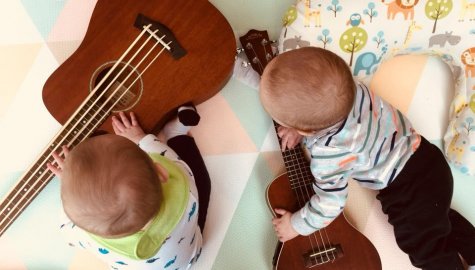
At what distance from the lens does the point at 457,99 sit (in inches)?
42.6

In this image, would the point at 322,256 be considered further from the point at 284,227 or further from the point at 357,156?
the point at 357,156

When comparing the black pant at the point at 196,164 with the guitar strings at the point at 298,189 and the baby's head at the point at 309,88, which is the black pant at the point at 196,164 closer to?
the guitar strings at the point at 298,189

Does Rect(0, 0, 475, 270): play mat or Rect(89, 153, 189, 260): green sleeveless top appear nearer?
Rect(89, 153, 189, 260): green sleeveless top

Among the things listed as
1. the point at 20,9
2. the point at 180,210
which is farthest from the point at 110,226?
the point at 20,9

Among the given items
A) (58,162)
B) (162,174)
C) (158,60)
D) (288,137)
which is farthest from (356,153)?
(58,162)

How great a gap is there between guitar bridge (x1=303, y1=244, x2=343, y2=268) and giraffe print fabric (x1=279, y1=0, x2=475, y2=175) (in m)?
0.40

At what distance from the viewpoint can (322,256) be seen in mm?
1021

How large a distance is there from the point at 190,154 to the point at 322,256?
0.43 meters

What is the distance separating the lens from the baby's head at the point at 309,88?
69 centimetres

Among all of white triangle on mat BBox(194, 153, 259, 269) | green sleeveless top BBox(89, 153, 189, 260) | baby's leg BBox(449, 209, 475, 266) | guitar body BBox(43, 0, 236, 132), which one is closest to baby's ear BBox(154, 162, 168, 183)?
green sleeveless top BBox(89, 153, 189, 260)

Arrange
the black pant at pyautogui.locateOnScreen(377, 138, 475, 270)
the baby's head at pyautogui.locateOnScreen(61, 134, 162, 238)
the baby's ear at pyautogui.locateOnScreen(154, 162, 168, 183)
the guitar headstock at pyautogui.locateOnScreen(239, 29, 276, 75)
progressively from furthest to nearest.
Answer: the guitar headstock at pyautogui.locateOnScreen(239, 29, 276, 75) → the black pant at pyautogui.locateOnScreen(377, 138, 475, 270) → the baby's ear at pyautogui.locateOnScreen(154, 162, 168, 183) → the baby's head at pyautogui.locateOnScreen(61, 134, 162, 238)

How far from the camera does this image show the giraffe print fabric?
1029 millimetres

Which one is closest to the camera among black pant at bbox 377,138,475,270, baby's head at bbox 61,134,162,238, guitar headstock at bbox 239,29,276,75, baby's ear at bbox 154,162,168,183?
baby's head at bbox 61,134,162,238

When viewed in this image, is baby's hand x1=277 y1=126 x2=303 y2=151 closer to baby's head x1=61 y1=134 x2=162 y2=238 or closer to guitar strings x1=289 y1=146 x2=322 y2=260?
guitar strings x1=289 y1=146 x2=322 y2=260
